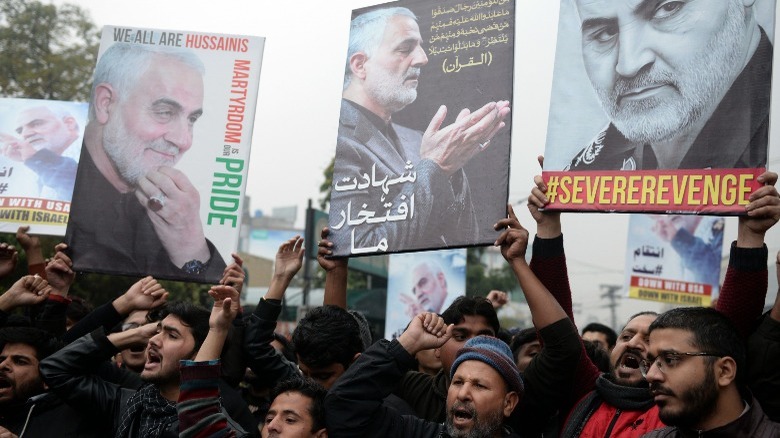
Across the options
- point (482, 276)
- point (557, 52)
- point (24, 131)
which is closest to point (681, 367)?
point (557, 52)

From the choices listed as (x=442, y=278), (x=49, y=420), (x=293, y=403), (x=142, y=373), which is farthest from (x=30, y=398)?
(x=442, y=278)

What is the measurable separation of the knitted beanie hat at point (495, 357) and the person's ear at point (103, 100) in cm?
306

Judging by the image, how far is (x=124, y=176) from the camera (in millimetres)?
5395

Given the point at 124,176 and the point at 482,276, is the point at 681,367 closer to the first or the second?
the point at 124,176

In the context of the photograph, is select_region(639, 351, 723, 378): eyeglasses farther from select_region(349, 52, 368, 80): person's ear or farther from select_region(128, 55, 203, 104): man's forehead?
select_region(128, 55, 203, 104): man's forehead

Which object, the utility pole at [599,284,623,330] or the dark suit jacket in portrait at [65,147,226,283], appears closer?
the dark suit jacket in portrait at [65,147,226,283]

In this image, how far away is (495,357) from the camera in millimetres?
3561

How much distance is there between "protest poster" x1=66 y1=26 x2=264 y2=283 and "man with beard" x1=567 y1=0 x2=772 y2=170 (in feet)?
7.45

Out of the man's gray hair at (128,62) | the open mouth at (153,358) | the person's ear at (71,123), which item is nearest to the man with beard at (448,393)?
the open mouth at (153,358)

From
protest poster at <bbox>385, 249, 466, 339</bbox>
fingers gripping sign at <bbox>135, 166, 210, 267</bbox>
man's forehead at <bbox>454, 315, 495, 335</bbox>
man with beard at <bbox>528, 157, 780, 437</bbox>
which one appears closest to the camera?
man with beard at <bbox>528, 157, 780, 437</bbox>

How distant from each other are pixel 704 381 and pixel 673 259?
760cm

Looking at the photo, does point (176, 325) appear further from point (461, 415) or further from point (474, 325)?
point (461, 415)

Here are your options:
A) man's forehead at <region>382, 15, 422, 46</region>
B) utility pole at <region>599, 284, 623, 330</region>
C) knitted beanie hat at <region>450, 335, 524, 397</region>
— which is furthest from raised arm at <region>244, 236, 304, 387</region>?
utility pole at <region>599, 284, 623, 330</region>

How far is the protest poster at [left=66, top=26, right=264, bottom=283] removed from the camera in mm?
5215
